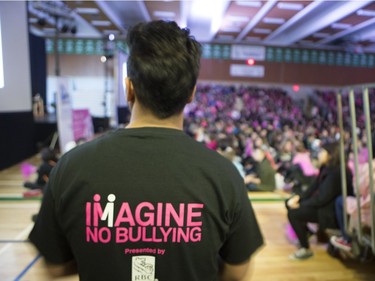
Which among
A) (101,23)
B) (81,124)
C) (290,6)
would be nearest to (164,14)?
(101,23)

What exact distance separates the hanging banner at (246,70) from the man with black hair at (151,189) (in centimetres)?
1204

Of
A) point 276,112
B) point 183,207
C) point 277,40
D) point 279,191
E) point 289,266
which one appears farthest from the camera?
point 277,40

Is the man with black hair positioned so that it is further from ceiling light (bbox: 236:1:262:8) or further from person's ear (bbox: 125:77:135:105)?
ceiling light (bbox: 236:1:262:8)

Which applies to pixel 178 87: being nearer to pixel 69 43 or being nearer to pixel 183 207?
pixel 183 207

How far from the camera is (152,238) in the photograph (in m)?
0.73

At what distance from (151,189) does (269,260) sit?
254cm

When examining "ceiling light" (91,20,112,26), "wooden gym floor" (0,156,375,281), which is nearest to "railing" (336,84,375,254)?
"wooden gym floor" (0,156,375,281)

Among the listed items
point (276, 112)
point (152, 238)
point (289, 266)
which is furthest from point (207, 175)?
point (276, 112)

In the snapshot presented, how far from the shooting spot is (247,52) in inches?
484

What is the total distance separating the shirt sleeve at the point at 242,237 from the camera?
0.78m

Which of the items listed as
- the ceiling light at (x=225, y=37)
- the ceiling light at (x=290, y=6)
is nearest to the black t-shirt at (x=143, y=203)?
the ceiling light at (x=290, y=6)

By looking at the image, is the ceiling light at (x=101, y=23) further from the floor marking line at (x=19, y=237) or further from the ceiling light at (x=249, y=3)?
the floor marking line at (x=19, y=237)

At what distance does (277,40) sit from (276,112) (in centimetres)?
319

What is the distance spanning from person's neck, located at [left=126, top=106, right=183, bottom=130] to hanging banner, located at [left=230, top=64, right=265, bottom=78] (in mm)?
12062
